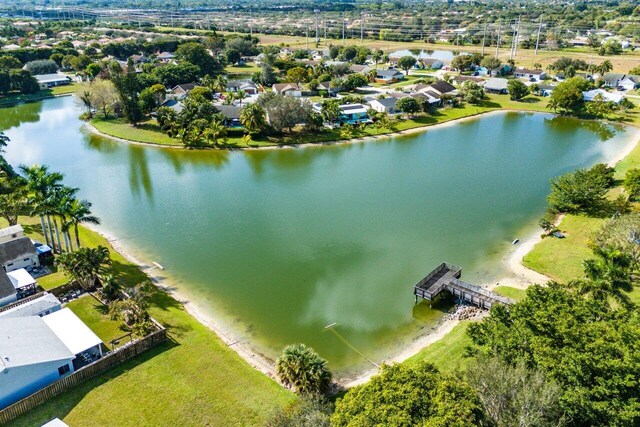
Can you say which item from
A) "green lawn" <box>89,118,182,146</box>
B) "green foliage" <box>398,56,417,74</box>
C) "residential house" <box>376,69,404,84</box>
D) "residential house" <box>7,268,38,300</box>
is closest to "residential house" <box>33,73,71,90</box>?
"green lawn" <box>89,118,182,146</box>

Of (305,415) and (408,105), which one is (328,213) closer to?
(305,415)

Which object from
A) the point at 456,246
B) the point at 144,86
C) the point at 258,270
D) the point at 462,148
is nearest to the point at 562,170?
the point at 462,148

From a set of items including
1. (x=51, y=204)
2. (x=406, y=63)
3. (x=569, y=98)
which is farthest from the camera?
(x=406, y=63)

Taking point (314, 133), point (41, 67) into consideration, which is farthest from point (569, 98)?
point (41, 67)

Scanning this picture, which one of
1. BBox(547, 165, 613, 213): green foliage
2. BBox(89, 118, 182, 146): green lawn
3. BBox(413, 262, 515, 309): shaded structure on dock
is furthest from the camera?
BBox(89, 118, 182, 146): green lawn

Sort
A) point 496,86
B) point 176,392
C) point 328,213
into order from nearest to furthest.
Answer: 1. point 176,392
2. point 328,213
3. point 496,86

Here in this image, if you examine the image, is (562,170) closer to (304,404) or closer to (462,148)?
(462,148)

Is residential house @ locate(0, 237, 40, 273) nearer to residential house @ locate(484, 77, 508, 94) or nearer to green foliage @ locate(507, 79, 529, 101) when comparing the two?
green foliage @ locate(507, 79, 529, 101)

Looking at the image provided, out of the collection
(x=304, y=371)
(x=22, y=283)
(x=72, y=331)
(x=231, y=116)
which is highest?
(x=231, y=116)
